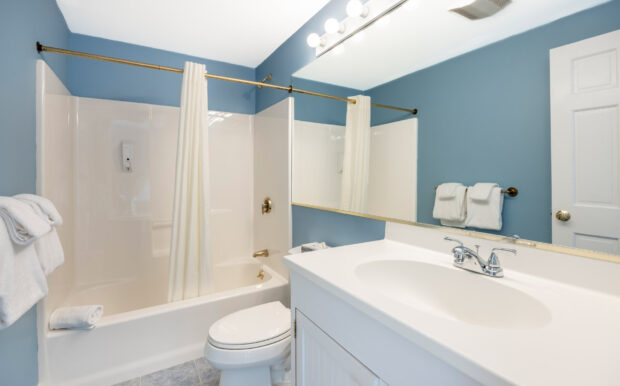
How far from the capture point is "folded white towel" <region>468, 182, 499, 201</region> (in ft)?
2.97

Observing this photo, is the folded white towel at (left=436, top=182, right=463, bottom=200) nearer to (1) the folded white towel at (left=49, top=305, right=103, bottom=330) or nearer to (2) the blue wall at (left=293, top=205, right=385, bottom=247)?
(2) the blue wall at (left=293, top=205, right=385, bottom=247)

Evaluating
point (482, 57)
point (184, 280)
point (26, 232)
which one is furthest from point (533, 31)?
point (184, 280)

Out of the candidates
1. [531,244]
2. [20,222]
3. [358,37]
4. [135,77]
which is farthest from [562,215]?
[135,77]

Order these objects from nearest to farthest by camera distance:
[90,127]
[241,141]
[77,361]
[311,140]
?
[77,361], [311,140], [90,127], [241,141]

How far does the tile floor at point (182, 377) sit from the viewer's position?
5.11 ft

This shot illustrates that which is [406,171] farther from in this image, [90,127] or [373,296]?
[90,127]

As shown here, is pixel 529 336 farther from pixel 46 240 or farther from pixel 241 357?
pixel 46 240

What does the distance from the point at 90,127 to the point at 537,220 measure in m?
→ 2.82

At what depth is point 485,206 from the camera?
0.92 m

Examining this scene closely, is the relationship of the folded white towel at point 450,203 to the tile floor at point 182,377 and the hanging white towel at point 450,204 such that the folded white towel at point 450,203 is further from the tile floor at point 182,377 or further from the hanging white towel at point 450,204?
the tile floor at point 182,377

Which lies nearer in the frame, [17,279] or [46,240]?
[17,279]

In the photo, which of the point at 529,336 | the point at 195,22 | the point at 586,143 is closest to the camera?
the point at 529,336

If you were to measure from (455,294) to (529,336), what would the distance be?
40cm

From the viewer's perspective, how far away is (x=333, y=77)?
1.67 m
